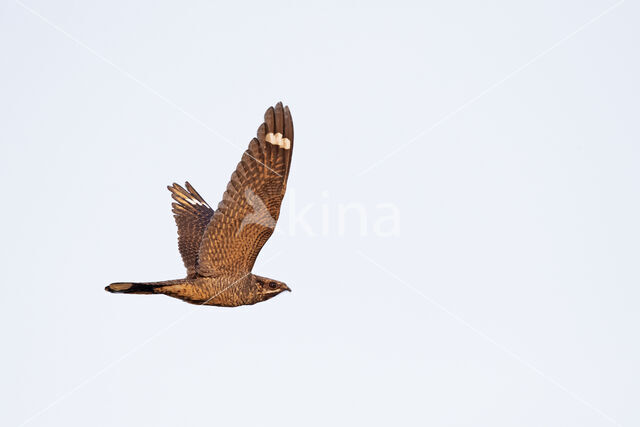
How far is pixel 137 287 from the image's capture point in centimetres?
1451

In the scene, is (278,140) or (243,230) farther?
(243,230)

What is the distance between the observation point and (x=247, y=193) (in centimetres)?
1453

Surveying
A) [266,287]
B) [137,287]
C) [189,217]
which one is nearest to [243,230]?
[266,287]

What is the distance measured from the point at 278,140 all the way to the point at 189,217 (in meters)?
3.98

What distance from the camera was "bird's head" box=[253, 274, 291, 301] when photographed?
50.4 ft

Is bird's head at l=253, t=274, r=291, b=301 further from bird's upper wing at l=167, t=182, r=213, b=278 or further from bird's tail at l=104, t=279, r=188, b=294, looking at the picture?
bird's upper wing at l=167, t=182, r=213, b=278

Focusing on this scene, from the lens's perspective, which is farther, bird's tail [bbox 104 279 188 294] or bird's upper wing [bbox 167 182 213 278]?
bird's upper wing [bbox 167 182 213 278]

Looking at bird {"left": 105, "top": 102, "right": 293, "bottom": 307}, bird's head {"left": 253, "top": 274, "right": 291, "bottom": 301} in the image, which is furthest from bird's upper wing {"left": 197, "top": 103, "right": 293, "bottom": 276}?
bird's head {"left": 253, "top": 274, "right": 291, "bottom": 301}

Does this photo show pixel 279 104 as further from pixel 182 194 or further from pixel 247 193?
pixel 182 194

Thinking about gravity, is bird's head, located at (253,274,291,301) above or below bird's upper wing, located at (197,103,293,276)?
below

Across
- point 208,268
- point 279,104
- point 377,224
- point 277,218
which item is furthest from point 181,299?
point 377,224

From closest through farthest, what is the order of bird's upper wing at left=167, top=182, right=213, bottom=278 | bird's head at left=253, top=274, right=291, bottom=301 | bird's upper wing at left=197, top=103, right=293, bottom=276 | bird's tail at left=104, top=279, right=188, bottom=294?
bird's tail at left=104, top=279, right=188, bottom=294
bird's upper wing at left=197, top=103, right=293, bottom=276
bird's head at left=253, top=274, right=291, bottom=301
bird's upper wing at left=167, top=182, right=213, bottom=278

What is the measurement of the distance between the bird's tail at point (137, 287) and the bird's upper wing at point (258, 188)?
996mm

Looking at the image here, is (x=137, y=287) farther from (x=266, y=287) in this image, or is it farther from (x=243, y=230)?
(x=266, y=287)
